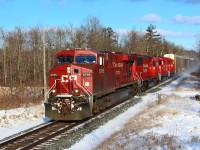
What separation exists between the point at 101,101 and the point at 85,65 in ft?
10.1

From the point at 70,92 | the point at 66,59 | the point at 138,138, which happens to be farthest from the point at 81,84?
the point at 138,138

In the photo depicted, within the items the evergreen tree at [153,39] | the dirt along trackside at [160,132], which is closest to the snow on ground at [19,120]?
the dirt along trackside at [160,132]

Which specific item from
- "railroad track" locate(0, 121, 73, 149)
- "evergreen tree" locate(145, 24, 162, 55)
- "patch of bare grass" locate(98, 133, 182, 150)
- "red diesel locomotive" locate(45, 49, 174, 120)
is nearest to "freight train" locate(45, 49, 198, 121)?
"red diesel locomotive" locate(45, 49, 174, 120)

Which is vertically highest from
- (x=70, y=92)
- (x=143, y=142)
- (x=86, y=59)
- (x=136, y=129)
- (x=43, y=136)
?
(x=86, y=59)

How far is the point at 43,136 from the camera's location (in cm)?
1221

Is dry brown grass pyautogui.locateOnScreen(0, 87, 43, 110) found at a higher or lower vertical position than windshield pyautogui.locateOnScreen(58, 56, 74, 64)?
lower

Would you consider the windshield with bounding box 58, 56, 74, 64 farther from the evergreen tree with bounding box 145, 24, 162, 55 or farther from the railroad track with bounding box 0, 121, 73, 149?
the evergreen tree with bounding box 145, 24, 162, 55

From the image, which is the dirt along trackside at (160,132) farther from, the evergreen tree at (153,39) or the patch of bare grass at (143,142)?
the evergreen tree at (153,39)

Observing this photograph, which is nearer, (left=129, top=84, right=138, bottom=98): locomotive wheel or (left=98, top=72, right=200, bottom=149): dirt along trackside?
(left=98, top=72, right=200, bottom=149): dirt along trackside

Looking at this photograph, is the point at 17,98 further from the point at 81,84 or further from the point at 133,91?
the point at 133,91

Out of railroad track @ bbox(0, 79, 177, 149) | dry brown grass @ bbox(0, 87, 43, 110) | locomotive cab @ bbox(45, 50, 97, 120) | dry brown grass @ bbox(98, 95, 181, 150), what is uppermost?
locomotive cab @ bbox(45, 50, 97, 120)

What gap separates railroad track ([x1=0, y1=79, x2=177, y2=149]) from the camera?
10703 millimetres

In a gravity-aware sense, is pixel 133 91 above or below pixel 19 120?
above

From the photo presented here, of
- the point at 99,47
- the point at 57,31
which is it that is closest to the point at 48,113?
the point at 99,47
